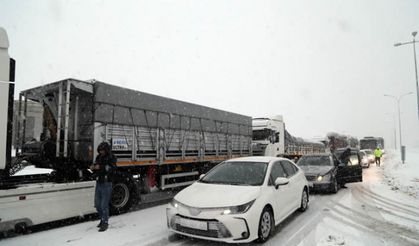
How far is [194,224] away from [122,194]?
136 inches

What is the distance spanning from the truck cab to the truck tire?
860cm

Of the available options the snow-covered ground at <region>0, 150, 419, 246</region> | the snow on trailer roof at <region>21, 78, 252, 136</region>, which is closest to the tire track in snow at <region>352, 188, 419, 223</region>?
the snow-covered ground at <region>0, 150, 419, 246</region>

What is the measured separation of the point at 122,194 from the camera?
7.88 m

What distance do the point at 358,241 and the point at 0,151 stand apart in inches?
245

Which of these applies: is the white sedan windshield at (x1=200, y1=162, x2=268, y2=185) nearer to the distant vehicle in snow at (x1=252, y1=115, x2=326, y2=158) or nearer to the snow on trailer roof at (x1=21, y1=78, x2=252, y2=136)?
the snow on trailer roof at (x1=21, y1=78, x2=252, y2=136)

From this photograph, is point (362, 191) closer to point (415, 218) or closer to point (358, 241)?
point (415, 218)

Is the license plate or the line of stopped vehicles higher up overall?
the line of stopped vehicles

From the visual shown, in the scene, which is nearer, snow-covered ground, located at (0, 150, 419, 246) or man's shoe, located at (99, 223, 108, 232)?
snow-covered ground, located at (0, 150, 419, 246)

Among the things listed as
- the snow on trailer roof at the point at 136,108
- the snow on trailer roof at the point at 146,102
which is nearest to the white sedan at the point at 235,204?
the snow on trailer roof at the point at 136,108

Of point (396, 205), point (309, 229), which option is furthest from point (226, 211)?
point (396, 205)

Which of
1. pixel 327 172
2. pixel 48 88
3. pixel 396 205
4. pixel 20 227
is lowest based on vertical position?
pixel 396 205

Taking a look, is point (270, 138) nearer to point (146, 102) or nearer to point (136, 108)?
point (146, 102)

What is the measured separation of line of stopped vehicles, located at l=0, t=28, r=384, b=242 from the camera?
5.27m

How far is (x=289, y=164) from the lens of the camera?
7.71m
